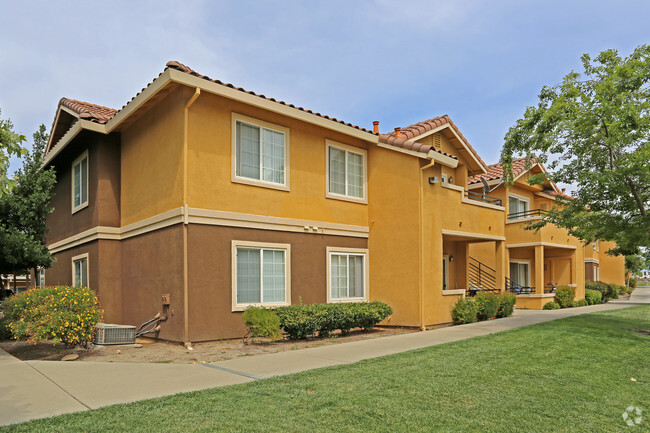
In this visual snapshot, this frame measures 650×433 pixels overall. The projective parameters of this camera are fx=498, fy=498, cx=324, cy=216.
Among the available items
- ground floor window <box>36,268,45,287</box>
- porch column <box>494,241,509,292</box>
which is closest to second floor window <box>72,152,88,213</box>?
ground floor window <box>36,268,45,287</box>

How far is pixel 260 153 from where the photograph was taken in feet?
43.6

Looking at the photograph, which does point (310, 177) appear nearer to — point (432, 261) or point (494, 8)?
point (432, 261)

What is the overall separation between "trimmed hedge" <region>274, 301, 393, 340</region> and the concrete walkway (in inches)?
41.4

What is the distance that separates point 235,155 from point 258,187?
1061 millimetres

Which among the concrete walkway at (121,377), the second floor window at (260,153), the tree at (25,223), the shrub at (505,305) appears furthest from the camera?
the shrub at (505,305)

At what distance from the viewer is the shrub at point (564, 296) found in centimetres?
2405

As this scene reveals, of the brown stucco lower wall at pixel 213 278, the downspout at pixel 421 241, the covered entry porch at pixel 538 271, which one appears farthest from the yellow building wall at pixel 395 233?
the covered entry porch at pixel 538 271

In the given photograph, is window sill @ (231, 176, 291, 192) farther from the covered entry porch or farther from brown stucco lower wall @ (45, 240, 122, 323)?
the covered entry porch

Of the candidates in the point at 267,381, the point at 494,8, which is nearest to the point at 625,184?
the point at 494,8

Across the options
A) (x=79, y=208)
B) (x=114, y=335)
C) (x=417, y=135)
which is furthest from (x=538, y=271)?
(x=79, y=208)

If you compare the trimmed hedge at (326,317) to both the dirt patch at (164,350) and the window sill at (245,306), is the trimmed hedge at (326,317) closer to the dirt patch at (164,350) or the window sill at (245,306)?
the dirt patch at (164,350)

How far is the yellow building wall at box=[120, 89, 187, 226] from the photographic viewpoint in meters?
12.0

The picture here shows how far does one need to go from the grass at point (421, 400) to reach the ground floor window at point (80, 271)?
32.9ft

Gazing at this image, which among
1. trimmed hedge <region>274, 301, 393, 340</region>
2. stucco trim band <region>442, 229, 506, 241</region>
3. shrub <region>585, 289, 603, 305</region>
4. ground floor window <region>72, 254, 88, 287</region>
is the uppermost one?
stucco trim band <region>442, 229, 506, 241</region>
